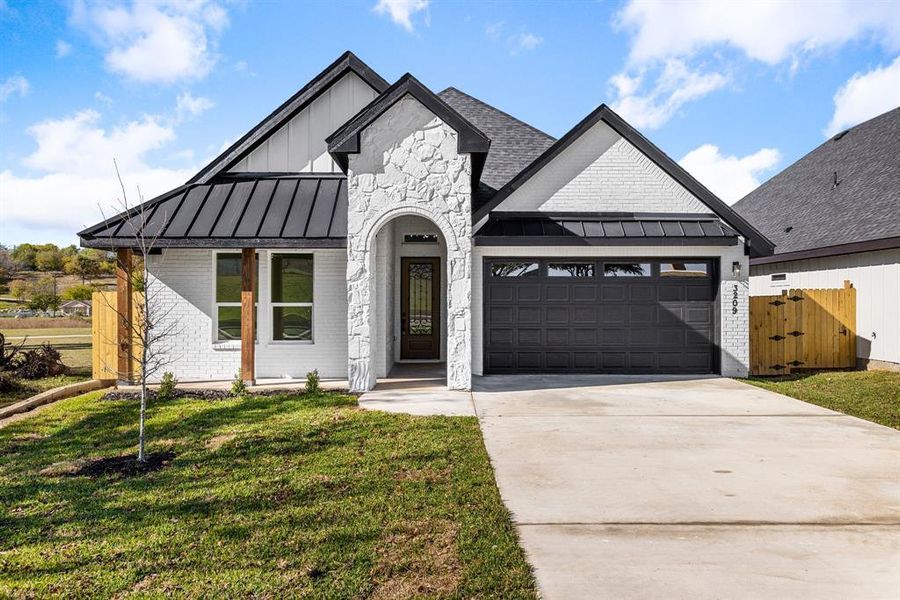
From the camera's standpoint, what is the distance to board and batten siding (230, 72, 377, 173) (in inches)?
459

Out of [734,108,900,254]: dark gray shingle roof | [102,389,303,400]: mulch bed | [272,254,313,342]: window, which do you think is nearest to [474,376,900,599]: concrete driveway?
[102,389,303,400]: mulch bed

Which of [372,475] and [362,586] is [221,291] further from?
[362,586]

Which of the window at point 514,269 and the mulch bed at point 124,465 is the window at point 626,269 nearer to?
the window at point 514,269

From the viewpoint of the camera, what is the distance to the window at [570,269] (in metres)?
11.8

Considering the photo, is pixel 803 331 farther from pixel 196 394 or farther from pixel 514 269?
pixel 196 394

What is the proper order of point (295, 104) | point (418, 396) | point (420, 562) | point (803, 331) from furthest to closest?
point (803, 331) < point (295, 104) < point (418, 396) < point (420, 562)

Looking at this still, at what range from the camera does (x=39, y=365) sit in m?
12.1

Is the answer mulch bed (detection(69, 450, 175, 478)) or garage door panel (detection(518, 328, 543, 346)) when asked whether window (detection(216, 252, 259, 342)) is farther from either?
garage door panel (detection(518, 328, 543, 346))

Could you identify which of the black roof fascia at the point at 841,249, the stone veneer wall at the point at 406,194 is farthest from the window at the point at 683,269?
the stone veneer wall at the point at 406,194

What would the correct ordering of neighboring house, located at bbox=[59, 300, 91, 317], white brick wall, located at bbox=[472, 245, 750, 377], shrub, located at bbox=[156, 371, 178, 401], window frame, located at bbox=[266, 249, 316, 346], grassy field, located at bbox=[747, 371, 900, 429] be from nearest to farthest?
grassy field, located at bbox=[747, 371, 900, 429] < shrub, located at bbox=[156, 371, 178, 401] < window frame, located at bbox=[266, 249, 316, 346] < white brick wall, located at bbox=[472, 245, 750, 377] < neighboring house, located at bbox=[59, 300, 91, 317]

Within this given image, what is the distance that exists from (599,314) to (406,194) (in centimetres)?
505

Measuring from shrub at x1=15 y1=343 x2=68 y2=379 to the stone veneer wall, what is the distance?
7699mm

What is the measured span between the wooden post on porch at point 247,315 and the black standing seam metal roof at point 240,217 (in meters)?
0.39

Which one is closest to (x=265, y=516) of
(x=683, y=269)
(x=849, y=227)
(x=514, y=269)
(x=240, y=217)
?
(x=240, y=217)
